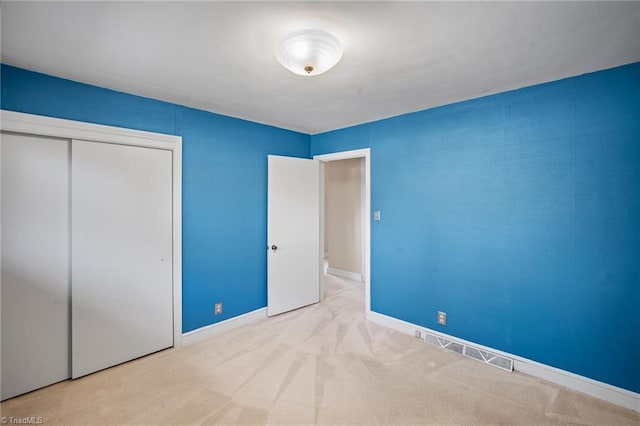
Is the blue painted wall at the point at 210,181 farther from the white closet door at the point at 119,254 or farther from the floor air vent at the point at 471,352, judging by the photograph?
the floor air vent at the point at 471,352

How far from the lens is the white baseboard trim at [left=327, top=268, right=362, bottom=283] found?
18.0 feet

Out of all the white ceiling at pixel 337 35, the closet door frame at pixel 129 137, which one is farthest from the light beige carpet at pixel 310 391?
the white ceiling at pixel 337 35

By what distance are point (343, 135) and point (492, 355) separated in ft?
9.42

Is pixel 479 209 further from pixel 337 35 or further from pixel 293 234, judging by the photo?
pixel 293 234

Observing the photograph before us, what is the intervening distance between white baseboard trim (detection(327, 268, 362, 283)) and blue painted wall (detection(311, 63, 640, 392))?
82.4 inches

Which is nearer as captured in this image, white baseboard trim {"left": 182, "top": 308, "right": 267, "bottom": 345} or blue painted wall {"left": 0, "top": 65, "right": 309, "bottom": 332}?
blue painted wall {"left": 0, "top": 65, "right": 309, "bottom": 332}

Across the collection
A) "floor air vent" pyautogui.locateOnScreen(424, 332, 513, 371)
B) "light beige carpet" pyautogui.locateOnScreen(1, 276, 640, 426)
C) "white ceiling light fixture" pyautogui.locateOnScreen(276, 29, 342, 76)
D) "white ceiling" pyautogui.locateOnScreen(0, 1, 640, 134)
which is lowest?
"light beige carpet" pyautogui.locateOnScreen(1, 276, 640, 426)

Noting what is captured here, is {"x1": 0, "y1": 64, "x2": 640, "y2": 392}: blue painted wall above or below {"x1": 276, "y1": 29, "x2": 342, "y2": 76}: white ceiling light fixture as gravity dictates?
below

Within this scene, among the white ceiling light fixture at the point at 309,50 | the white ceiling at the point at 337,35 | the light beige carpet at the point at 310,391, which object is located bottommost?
the light beige carpet at the point at 310,391

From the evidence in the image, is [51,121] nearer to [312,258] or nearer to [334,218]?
[312,258]

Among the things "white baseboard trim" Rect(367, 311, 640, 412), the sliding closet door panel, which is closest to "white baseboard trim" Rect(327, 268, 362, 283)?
"white baseboard trim" Rect(367, 311, 640, 412)

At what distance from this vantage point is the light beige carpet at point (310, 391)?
193 centimetres

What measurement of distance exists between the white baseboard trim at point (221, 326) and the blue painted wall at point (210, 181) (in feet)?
0.17

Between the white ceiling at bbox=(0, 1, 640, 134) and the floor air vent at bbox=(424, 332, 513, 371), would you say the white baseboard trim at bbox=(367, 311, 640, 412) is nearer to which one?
the floor air vent at bbox=(424, 332, 513, 371)
